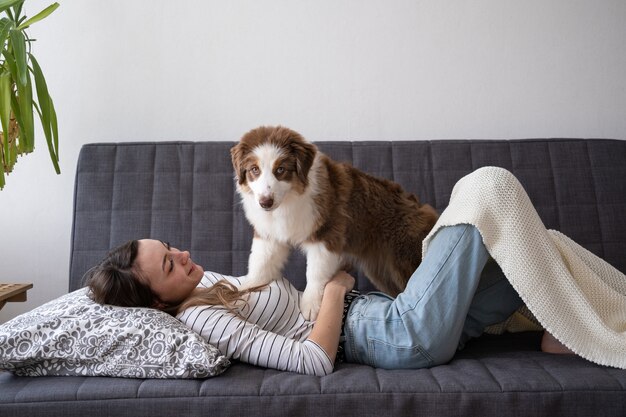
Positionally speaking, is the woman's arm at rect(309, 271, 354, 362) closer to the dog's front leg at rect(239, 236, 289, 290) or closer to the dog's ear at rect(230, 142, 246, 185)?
the dog's front leg at rect(239, 236, 289, 290)

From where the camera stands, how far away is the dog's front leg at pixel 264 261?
2.12 metres

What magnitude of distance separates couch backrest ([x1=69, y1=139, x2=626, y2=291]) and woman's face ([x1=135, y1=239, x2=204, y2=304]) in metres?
0.65

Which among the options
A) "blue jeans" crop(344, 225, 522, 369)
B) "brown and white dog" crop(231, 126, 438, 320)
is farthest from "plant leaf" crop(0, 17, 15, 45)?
"blue jeans" crop(344, 225, 522, 369)

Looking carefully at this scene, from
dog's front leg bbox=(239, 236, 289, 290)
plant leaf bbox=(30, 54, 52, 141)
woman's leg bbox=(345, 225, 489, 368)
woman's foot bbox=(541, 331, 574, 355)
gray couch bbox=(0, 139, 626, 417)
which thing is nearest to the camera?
woman's leg bbox=(345, 225, 489, 368)

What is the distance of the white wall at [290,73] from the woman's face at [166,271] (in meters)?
1.25

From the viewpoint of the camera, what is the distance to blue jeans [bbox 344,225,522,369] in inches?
66.2

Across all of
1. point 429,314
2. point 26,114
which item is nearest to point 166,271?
point 429,314

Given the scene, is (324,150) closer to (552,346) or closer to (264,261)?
(264,261)

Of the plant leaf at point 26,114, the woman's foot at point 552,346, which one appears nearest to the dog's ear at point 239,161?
the plant leaf at point 26,114

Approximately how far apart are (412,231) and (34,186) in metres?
2.01

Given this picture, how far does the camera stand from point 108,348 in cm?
161

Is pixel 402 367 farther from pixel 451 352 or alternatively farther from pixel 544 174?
pixel 544 174

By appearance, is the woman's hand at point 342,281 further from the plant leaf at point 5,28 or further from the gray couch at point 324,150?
the plant leaf at point 5,28

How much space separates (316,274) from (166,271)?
1.81 ft
